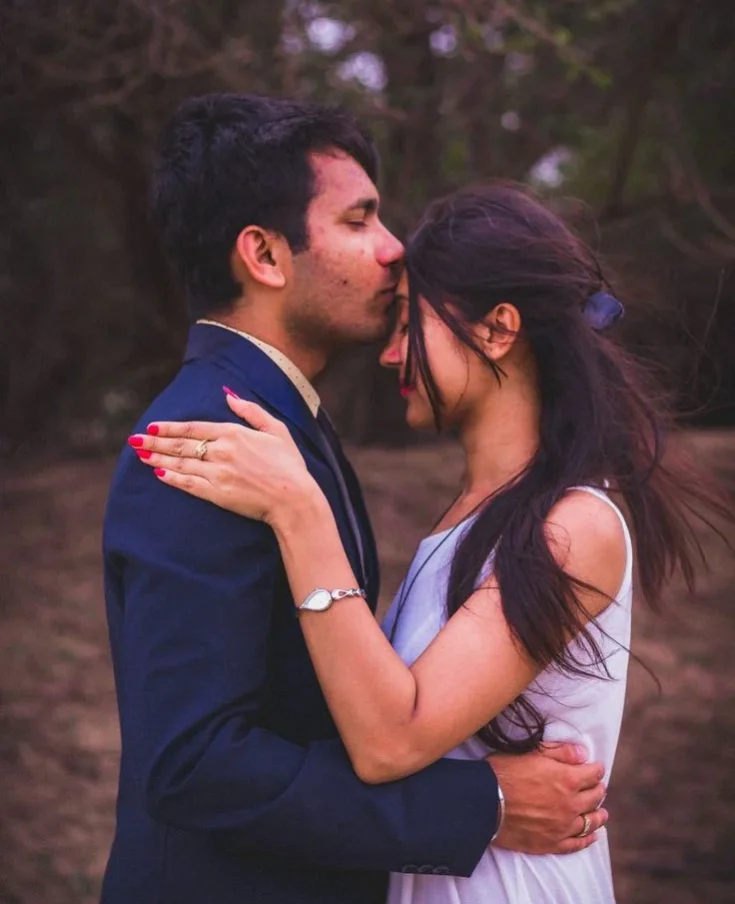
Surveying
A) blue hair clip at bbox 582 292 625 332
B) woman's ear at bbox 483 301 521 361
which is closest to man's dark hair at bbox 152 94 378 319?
woman's ear at bbox 483 301 521 361

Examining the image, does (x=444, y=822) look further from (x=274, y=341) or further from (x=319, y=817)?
(x=274, y=341)

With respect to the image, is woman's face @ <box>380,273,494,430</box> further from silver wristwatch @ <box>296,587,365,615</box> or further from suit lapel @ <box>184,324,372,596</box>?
silver wristwatch @ <box>296,587,365,615</box>

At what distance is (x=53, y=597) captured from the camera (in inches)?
246

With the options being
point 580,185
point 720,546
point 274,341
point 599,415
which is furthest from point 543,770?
point 580,185

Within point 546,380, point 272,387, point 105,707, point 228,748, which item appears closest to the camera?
point 228,748

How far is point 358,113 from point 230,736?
4.82m

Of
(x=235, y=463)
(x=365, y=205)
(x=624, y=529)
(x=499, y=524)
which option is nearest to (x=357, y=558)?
(x=499, y=524)

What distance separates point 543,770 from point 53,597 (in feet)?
15.8

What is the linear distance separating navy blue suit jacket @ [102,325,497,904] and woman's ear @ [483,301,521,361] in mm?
505

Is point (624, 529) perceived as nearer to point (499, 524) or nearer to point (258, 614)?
point (499, 524)

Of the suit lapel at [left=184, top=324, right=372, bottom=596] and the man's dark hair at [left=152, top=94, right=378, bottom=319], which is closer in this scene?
the suit lapel at [left=184, top=324, right=372, bottom=596]

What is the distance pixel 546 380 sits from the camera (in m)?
2.22

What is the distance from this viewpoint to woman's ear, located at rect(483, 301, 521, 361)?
215 cm

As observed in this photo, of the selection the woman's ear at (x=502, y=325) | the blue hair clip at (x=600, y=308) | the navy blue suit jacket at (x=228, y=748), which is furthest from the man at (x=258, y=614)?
the blue hair clip at (x=600, y=308)
